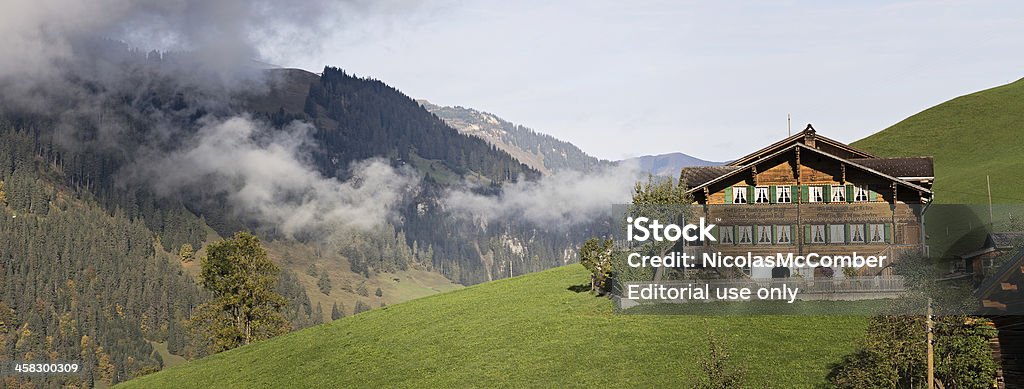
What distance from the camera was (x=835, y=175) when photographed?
268 ft

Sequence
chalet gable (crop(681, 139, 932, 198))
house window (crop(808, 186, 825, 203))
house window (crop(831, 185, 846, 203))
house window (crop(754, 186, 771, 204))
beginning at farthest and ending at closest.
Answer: house window (crop(754, 186, 771, 204))
house window (crop(808, 186, 825, 203))
house window (crop(831, 185, 846, 203))
chalet gable (crop(681, 139, 932, 198))

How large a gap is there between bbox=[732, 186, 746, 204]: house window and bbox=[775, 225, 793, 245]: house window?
448 centimetres

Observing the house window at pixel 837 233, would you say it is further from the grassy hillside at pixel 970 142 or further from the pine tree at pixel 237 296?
the pine tree at pixel 237 296

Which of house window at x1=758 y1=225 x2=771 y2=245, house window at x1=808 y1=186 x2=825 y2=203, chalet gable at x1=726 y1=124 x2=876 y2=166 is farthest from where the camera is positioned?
chalet gable at x1=726 y1=124 x2=876 y2=166

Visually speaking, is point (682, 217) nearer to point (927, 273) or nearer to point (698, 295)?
point (698, 295)

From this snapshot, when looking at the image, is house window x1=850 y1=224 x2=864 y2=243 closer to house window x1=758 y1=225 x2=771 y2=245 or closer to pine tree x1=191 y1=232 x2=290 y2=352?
house window x1=758 y1=225 x2=771 y2=245

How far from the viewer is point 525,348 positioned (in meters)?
71.4

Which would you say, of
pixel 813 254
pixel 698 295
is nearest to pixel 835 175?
pixel 813 254

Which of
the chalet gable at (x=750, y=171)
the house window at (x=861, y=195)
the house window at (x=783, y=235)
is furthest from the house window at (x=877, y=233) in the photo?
the house window at (x=783, y=235)

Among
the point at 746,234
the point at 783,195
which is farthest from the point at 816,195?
the point at 746,234

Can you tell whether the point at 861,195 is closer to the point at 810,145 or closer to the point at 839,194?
the point at 839,194

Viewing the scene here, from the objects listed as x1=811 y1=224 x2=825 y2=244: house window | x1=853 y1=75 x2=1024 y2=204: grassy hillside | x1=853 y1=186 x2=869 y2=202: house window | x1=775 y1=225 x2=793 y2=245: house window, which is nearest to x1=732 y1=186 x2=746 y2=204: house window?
x1=775 y1=225 x2=793 y2=245: house window

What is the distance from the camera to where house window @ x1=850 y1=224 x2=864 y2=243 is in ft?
253

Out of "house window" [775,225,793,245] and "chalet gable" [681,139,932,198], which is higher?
"chalet gable" [681,139,932,198]
